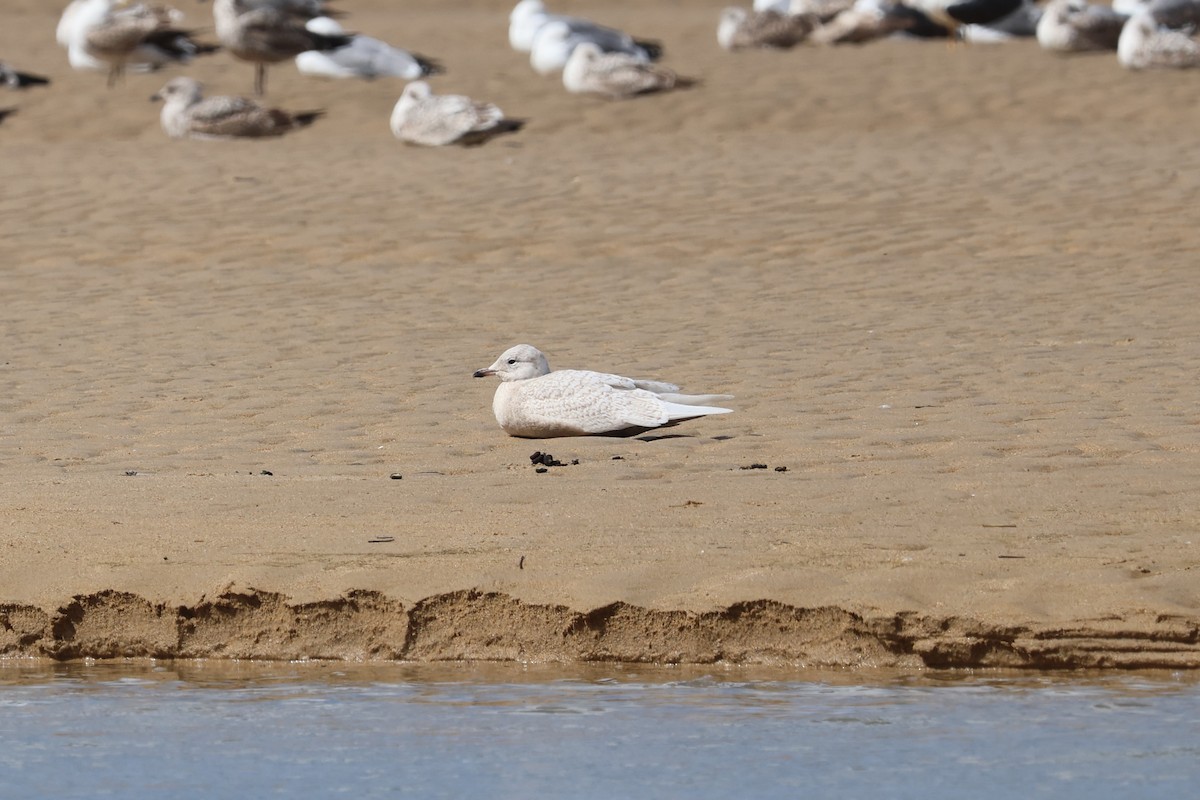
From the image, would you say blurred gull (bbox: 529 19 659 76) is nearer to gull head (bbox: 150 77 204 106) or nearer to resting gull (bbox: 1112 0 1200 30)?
gull head (bbox: 150 77 204 106)

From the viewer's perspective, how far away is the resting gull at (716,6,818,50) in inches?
771

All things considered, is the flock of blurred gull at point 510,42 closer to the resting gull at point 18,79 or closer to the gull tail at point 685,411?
the resting gull at point 18,79

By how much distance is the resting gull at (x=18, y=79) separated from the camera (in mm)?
17906

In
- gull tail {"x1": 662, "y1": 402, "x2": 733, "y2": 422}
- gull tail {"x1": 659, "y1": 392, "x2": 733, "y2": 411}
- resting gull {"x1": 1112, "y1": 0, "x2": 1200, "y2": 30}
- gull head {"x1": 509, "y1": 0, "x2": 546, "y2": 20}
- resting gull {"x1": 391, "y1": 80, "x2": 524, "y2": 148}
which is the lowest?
gull tail {"x1": 662, "y1": 402, "x2": 733, "y2": 422}

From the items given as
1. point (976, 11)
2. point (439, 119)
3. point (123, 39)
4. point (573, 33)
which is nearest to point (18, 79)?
point (123, 39)

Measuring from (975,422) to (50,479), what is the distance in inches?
132

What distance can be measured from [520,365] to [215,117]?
379 inches

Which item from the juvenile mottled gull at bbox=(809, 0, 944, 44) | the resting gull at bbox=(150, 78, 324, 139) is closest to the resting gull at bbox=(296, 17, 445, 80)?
the resting gull at bbox=(150, 78, 324, 139)

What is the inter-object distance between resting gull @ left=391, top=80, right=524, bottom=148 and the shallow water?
10.8 meters

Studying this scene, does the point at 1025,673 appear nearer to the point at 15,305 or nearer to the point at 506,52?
the point at 15,305

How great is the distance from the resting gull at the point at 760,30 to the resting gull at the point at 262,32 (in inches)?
169

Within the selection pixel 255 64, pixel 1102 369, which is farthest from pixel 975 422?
pixel 255 64

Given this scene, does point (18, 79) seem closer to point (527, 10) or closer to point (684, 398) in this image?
point (527, 10)

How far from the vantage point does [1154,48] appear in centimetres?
1733
